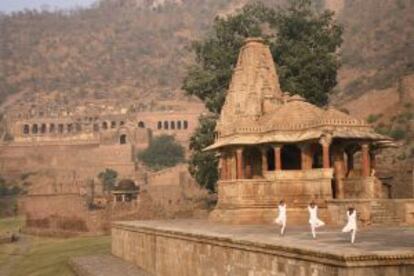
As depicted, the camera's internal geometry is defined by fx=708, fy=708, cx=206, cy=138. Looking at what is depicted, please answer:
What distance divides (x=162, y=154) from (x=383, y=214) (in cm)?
6800

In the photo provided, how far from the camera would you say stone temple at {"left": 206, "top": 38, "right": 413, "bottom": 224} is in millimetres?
22938

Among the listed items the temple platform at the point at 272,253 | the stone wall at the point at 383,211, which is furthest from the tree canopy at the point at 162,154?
the stone wall at the point at 383,211

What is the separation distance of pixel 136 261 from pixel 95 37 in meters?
141

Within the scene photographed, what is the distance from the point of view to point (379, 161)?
4909cm

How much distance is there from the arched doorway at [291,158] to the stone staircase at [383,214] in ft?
18.1

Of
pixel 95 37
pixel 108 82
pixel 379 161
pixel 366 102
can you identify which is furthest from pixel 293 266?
pixel 95 37

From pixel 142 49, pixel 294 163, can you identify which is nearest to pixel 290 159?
pixel 294 163

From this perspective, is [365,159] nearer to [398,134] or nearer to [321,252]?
[321,252]

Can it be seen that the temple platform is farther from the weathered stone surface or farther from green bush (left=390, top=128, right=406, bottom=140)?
green bush (left=390, top=128, right=406, bottom=140)

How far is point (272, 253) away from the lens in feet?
42.4

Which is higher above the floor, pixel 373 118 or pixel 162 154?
pixel 373 118

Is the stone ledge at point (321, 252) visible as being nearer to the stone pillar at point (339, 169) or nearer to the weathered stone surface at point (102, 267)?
the weathered stone surface at point (102, 267)

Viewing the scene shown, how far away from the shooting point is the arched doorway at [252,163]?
26594mm

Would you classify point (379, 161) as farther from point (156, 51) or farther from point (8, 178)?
point (156, 51)
